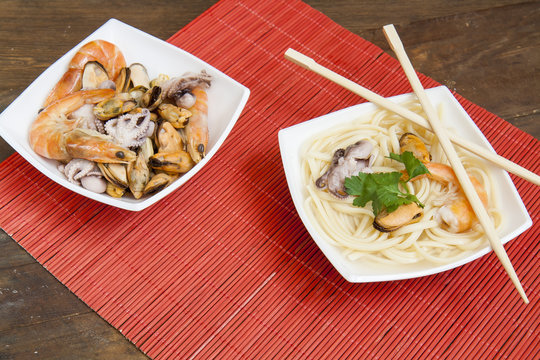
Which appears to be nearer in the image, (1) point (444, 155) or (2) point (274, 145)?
(1) point (444, 155)

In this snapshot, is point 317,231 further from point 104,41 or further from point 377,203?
point 104,41

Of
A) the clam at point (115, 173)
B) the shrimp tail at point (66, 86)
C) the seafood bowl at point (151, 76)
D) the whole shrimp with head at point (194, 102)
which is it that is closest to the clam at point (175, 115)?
the whole shrimp with head at point (194, 102)

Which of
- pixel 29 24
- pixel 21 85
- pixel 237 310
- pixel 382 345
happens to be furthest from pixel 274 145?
pixel 29 24

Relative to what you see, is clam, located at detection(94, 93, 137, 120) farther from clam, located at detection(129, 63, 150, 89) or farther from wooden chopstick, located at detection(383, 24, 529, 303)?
wooden chopstick, located at detection(383, 24, 529, 303)

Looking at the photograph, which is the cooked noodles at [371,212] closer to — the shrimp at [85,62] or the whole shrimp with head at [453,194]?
the whole shrimp with head at [453,194]

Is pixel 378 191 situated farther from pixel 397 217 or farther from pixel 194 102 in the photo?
pixel 194 102

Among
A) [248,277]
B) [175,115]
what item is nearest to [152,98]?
[175,115]
